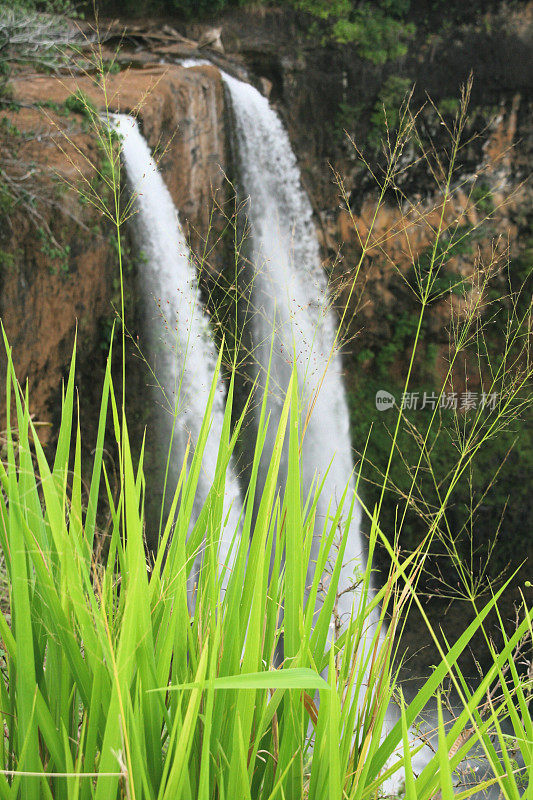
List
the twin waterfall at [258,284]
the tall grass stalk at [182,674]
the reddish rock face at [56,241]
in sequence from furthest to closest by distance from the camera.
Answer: the twin waterfall at [258,284], the reddish rock face at [56,241], the tall grass stalk at [182,674]

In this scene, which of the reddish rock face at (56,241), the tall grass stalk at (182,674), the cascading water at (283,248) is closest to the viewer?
the tall grass stalk at (182,674)

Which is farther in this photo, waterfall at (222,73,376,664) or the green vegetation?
waterfall at (222,73,376,664)

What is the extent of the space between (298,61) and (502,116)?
2.01 metres

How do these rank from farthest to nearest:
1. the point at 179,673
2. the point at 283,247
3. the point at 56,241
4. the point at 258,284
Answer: the point at 283,247
the point at 258,284
the point at 56,241
the point at 179,673

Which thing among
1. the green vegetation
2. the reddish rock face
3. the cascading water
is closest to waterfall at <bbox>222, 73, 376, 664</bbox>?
the cascading water

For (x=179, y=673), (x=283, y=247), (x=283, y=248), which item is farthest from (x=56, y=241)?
(x=179, y=673)

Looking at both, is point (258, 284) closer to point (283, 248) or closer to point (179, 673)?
point (283, 248)

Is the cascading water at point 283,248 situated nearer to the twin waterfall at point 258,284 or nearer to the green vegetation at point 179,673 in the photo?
the twin waterfall at point 258,284

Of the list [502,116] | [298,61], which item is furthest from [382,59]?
[502,116]

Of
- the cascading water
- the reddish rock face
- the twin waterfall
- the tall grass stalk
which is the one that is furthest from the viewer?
the cascading water

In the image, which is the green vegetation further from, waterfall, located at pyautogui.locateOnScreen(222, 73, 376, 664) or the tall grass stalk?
waterfall, located at pyautogui.locateOnScreen(222, 73, 376, 664)

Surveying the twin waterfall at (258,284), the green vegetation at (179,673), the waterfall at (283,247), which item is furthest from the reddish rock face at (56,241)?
the green vegetation at (179,673)

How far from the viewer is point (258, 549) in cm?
47

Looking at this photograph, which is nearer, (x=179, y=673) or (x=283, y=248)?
(x=179, y=673)
